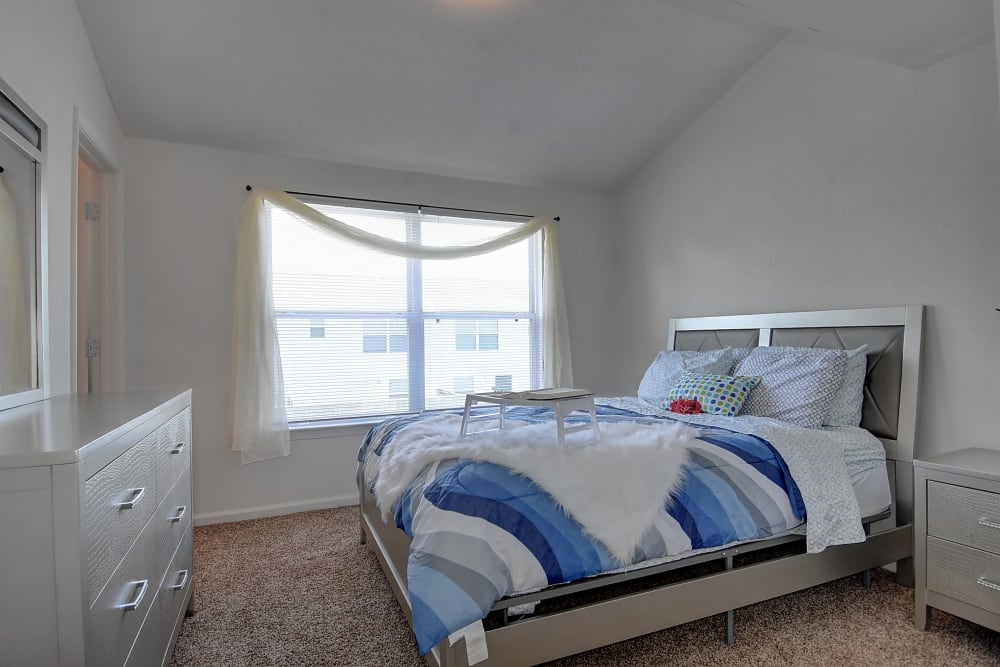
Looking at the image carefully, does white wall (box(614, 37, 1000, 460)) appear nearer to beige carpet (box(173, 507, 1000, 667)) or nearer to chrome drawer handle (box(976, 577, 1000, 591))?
chrome drawer handle (box(976, 577, 1000, 591))

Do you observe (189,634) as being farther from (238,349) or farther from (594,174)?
(594,174)

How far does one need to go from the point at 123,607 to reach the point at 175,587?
0.73m

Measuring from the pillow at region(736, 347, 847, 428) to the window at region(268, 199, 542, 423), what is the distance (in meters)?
1.97

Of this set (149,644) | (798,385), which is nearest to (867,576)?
(798,385)

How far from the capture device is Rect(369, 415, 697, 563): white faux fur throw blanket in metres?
1.67

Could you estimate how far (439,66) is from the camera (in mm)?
2998

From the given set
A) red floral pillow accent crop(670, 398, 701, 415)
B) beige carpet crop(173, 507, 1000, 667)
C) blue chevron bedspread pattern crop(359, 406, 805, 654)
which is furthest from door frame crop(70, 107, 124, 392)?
red floral pillow accent crop(670, 398, 701, 415)

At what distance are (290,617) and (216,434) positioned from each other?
1627 millimetres

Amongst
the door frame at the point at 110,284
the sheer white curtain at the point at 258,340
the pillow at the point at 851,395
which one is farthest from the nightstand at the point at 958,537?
the door frame at the point at 110,284

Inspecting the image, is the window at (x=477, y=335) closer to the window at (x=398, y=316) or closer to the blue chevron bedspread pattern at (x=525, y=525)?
the window at (x=398, y=316)

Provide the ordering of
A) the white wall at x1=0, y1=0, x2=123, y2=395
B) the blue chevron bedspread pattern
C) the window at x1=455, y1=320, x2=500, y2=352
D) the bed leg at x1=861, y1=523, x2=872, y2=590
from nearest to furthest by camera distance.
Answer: the blue chevron bedspread pattern, the white wall at x1=0, y1=0, x2=123, y2=395, the bed leg at x1=861, y1=523, x2=872, y2=590, the window at x1=455, y1=320, x2=500, y2=352

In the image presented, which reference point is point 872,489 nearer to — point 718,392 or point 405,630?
point 718,392

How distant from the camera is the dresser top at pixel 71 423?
0.97m

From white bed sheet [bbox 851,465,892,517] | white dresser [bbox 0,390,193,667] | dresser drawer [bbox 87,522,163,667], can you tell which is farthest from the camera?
white bed sheet [bbox 851,465,892,517]
